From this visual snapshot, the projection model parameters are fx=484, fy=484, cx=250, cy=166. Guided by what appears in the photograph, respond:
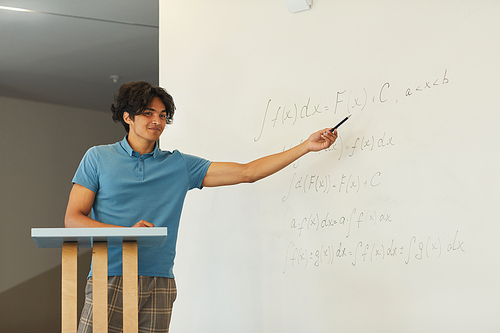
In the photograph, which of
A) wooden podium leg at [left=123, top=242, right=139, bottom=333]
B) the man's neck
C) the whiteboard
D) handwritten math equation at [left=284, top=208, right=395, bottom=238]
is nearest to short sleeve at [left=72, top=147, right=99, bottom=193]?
the man's neck

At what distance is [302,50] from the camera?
86.5 inches

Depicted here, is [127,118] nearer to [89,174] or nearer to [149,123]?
[149,123]

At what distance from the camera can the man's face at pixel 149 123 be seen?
1765mm

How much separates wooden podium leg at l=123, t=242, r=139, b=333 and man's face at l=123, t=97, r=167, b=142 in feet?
1.81

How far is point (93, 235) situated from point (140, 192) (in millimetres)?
517

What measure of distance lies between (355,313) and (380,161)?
Answer: 0.62 m

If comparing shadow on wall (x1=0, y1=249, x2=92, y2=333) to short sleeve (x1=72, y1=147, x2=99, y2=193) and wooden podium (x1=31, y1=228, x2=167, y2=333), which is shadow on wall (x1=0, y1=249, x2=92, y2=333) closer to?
short sleeve (x1=72, y1=147, x2=99, y2=193)

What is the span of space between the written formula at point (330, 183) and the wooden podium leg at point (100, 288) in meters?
1.01

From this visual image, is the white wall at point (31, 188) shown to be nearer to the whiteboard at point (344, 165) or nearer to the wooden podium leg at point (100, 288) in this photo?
the whiteboard at point (344, 165)

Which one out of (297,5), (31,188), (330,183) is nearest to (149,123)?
(330,183)

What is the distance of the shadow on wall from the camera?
5133 mm

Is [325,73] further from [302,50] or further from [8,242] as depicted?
[8,242]

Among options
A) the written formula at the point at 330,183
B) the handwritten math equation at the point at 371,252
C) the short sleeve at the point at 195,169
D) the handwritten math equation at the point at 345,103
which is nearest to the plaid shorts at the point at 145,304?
the short sleeve at the point at 195,169

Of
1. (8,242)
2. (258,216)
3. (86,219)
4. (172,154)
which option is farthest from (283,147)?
(8,242)
